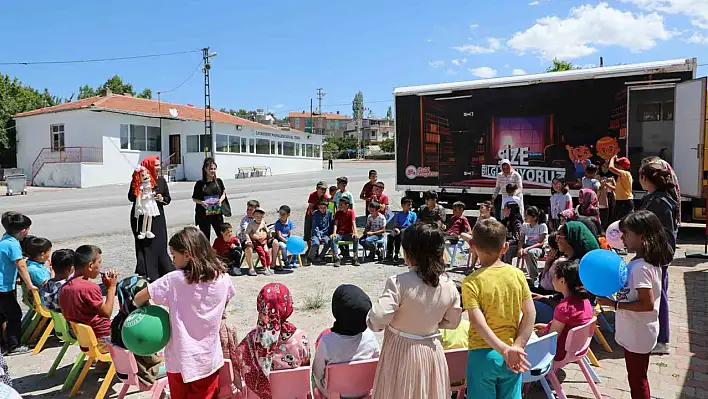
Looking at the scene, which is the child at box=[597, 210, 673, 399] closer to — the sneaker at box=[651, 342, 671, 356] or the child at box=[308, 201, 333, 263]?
the sneaker at box=[651, 342, 671, 356]

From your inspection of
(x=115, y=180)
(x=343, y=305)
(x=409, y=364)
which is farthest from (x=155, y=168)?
(x=115, y=180)

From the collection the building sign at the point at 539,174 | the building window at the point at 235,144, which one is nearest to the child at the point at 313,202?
the building sign at the point at 539,174

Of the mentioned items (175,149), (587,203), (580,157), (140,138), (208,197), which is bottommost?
(587,203)

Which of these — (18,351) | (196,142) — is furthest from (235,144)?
(18,351)

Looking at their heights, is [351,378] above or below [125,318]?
below

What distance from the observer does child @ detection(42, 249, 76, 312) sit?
15.2 ft

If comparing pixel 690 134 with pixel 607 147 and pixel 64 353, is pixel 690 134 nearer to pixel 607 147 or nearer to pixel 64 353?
pixel 607 147

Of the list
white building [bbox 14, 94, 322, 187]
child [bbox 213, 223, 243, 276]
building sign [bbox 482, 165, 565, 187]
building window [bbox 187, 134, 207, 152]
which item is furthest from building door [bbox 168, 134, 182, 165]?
child [bbox 213, 223, 243, 276]

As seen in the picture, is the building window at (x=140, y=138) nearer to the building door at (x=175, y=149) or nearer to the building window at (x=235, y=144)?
the building door at (x=175, y=149)

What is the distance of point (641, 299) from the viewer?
11.3ft

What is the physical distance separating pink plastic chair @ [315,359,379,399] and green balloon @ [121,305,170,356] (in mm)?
985

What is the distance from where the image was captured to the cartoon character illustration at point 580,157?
36.8ft

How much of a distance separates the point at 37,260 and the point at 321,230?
16.5 ft

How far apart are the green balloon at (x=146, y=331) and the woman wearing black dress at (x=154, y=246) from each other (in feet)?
12.1
